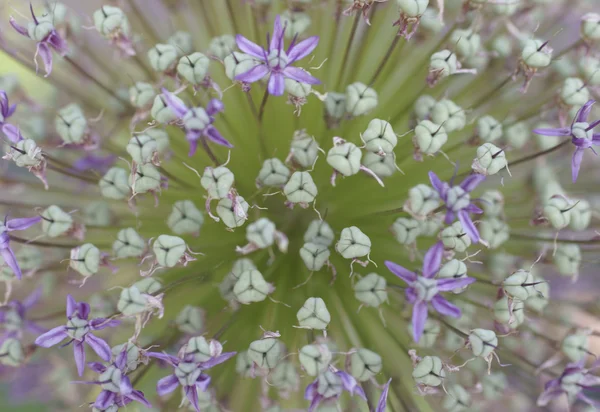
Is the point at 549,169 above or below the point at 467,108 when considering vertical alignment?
below

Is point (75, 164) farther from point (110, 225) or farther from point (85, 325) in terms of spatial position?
point (85, 325)

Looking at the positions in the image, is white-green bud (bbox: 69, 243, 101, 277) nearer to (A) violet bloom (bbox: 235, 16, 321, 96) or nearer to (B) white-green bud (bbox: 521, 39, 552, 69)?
(A) violet bloom (bbox: 235, 16, 321, 96)

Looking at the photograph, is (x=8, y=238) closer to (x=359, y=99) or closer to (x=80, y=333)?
(x=80, y=333)

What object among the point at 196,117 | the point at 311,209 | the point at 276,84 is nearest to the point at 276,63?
the point at 276,84

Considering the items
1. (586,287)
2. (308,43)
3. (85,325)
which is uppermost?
(308,43)

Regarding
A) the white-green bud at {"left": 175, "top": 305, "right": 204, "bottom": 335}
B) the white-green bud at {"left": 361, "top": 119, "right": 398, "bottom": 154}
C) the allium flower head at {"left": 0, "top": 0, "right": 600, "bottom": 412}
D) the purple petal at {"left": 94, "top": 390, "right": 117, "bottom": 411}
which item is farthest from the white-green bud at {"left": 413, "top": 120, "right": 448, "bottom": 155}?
the purple petal at {"left": 94, "top": 390, "right": 117, "bottom": 411}

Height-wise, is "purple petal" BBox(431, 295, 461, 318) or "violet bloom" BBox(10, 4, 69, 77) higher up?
"violet bloom" BBox(10, 4, 69, 77)

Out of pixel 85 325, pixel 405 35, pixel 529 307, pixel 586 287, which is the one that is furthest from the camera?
pixel 586 287

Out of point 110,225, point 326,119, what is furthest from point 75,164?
point 326,119
